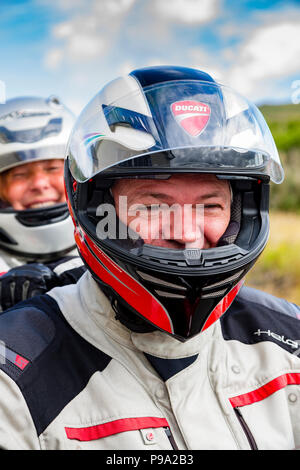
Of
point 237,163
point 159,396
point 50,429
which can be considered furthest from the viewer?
point 237,163

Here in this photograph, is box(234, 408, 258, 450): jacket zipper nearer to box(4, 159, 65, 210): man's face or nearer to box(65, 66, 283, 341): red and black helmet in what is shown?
box(65, 66, 283, 341): red and black helmet

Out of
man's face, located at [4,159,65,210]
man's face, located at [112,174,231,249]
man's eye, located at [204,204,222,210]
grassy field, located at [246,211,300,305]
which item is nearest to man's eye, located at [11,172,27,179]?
man's face, located at [4,159,65,210]

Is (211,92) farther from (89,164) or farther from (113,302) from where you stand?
(113,302)

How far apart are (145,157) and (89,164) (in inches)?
8.1

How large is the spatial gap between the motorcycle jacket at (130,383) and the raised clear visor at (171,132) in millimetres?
447

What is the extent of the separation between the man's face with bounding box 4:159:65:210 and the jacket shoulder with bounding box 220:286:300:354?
1607mm

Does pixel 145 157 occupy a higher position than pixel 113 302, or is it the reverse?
pixel 145 157

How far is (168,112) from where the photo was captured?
176cm

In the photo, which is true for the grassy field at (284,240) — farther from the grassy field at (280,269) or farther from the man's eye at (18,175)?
the man's eye at (18,175)

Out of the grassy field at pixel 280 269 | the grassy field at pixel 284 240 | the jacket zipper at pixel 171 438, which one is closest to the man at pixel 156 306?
the jacket zipper at pixel 171 438

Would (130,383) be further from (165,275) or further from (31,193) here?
(31,193)

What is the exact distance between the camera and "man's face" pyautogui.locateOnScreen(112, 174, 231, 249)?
5.56 feet

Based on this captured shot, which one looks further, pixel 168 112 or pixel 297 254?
pixel 297 254

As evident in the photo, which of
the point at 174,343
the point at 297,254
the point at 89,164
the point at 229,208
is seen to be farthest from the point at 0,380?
the point at 297,254
